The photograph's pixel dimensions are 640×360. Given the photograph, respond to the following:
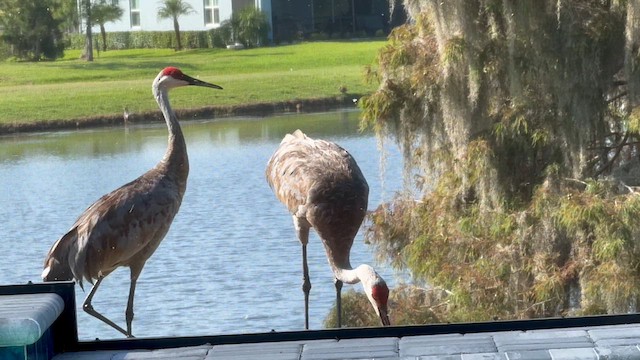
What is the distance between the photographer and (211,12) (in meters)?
32.6

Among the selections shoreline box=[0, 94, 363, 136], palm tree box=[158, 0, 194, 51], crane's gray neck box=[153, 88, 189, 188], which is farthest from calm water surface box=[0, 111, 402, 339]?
palm tree box=[158, 0, 194, 51]

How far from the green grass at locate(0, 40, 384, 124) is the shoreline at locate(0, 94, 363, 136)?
0.13 m

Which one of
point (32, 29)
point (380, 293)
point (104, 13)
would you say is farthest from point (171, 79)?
point (104, 13)

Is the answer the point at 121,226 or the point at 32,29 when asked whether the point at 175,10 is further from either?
the point at 121,226

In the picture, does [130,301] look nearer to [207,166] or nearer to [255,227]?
[255,227]

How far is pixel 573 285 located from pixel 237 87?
16029 mm

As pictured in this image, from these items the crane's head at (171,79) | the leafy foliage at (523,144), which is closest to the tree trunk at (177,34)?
the leafy foliage at (523,144)

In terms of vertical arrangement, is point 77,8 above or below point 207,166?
above

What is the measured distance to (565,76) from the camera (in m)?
6.85

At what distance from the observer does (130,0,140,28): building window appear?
33500 millimetres

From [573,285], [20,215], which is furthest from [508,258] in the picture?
[20,215]

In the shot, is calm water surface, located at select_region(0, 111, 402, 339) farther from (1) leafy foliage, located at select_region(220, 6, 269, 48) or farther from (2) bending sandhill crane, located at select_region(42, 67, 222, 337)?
(1) leafy foliage, located at select_region(220, 6, 269, 48)

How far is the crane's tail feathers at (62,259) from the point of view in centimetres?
579

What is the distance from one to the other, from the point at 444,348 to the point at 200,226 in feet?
29.7
